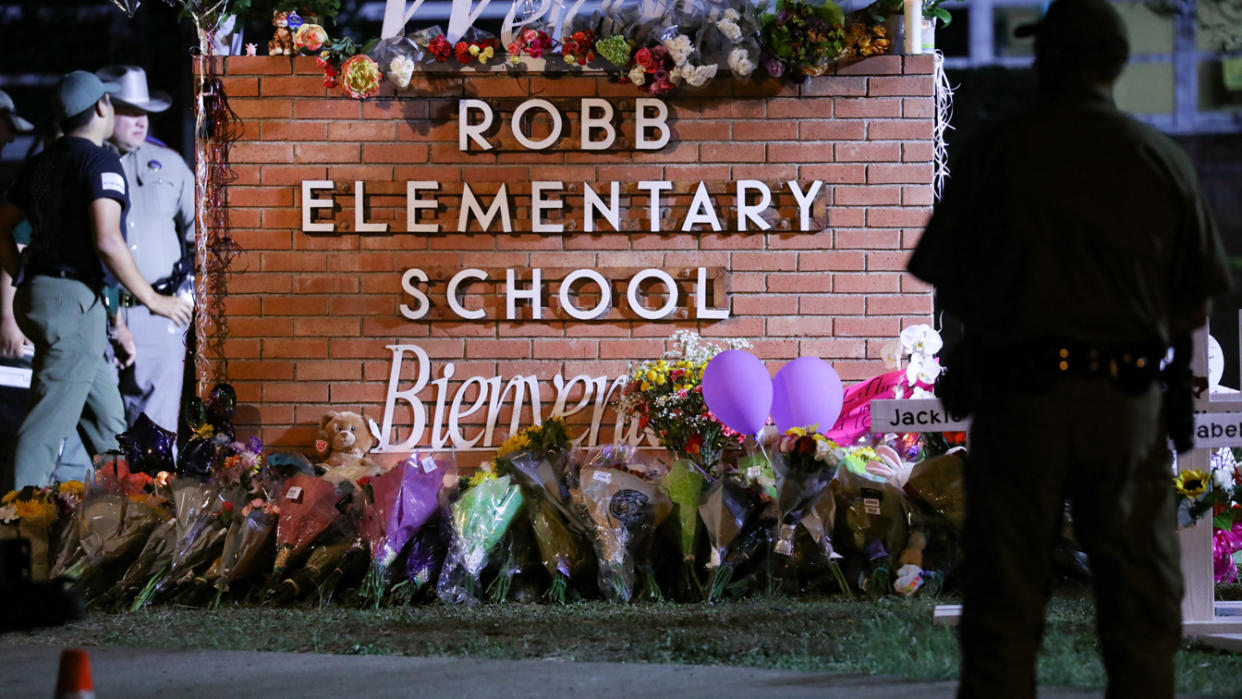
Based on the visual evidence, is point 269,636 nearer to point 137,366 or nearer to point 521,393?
point 521,393

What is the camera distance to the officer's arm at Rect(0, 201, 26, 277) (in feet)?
22.2

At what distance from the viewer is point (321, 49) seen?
6.36m

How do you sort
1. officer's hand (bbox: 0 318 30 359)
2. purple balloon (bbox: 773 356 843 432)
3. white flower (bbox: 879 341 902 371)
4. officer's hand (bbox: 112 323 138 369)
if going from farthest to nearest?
1. officer's hand (bbox: 0 318 30 359)
2. officer's hand (bbox: 112 323 138 369)
3. white flower (bbox: 879 341 902 371)
4. purple balloon (bbox: 773 356 843 432)

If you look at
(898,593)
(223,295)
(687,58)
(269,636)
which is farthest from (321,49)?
(898,593)

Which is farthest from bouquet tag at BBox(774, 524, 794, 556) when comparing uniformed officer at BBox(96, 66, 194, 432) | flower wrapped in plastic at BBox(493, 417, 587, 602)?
uniformed officer at BBox(96, 66, 194, 432)

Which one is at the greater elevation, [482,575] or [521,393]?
[521,393]

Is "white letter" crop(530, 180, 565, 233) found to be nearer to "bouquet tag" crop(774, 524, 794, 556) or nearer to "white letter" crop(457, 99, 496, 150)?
"white letter" crop(457, 99, 496, 150)

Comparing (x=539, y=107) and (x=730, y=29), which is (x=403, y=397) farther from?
(x=730, y=29)

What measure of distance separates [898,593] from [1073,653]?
3.63 feet

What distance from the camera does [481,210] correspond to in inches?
249

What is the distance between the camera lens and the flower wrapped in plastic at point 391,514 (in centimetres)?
500

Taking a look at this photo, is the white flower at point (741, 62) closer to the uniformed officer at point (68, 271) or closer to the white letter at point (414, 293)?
the white letter at point (414, 293)

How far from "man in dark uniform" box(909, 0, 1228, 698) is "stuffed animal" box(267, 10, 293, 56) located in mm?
4439

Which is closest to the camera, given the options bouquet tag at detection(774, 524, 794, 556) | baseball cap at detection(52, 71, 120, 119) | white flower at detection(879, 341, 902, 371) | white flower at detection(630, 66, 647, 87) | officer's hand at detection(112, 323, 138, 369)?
bouquet tag at detection(774, 524, 794, 556)
